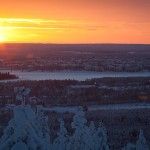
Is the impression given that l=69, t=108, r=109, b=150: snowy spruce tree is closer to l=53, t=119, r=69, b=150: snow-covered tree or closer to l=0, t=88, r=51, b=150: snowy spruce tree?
l=53, t=119, r=69, b=150: snow-covered tree

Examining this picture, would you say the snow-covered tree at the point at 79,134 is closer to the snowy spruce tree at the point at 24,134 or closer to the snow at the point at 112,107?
the snowy spruce tree at the point at 24,134

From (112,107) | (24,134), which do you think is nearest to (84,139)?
(24,134)

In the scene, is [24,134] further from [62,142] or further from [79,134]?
[79,134]

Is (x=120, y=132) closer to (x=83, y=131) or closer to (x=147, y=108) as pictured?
(x=147, y=108)

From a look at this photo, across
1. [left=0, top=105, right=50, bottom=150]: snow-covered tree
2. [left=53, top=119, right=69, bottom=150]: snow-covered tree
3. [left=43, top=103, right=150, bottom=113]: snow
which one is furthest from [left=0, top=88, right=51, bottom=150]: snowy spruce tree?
[left=43, top=103, right=150, bottom=113]: snow

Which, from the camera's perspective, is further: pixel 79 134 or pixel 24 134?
pixel 79 134

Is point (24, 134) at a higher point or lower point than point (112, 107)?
higher

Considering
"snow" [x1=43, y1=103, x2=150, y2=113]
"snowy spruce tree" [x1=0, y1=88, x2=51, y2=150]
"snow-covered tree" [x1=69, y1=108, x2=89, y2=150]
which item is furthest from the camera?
"snow" [x1=43, y1=103, x2=150, y2=113]

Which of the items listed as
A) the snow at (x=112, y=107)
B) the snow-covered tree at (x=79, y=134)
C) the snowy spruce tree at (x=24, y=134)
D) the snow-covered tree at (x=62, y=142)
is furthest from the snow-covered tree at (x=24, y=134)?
the snow at (x=112, y=107)

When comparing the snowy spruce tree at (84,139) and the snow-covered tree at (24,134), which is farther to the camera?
the snowy spruce tree at (84,139)

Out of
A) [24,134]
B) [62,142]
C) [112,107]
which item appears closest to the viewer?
[24,134]

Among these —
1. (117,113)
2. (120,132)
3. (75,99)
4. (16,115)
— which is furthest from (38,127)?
(75,99)
